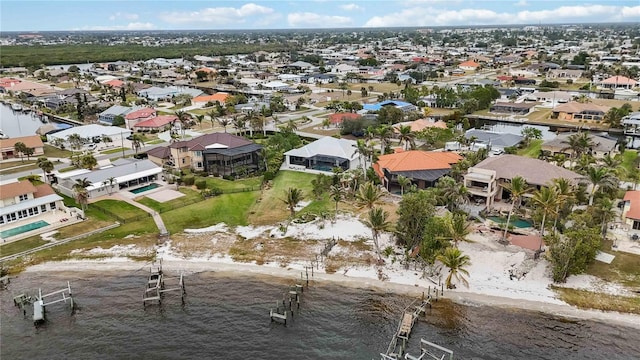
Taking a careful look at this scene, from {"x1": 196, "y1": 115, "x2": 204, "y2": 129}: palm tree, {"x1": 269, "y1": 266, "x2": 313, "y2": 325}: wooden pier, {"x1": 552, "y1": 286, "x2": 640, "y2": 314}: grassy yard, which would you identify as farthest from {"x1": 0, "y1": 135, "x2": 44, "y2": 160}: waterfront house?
{"x1": 552, "y1": 286, "x2": 640, "y2": 314}: grassy yard

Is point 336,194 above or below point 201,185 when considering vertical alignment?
above

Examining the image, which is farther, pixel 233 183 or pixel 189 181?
pixel 233 183

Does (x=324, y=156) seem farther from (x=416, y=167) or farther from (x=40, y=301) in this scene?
(x=40, y=301)

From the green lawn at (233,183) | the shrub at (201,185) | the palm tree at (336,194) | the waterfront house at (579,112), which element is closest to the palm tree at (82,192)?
the shrub at (201,185)

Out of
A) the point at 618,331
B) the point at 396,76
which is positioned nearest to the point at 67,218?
the point at 618,331

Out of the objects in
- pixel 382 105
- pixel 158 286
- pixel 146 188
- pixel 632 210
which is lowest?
pixel 158 286

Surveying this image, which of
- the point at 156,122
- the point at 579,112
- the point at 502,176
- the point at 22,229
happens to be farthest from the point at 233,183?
the point at 579,112

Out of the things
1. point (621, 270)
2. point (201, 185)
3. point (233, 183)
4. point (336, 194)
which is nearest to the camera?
point (621, 270)

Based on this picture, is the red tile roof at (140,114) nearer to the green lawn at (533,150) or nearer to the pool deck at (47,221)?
the pool deck at (47,221)
